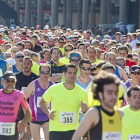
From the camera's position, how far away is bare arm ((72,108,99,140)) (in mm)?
5066

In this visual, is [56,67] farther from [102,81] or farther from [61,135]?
[102,81]

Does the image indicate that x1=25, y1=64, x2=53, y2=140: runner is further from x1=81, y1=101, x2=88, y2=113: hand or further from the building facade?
the building facade

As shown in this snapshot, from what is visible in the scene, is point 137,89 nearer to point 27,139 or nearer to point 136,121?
point 136,121

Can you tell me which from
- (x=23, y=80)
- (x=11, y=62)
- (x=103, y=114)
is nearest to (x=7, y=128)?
(x=23, y=80)

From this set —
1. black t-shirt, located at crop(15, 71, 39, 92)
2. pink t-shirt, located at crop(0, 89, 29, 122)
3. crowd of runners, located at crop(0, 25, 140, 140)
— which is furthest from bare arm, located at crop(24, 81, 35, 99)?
pink t-shirt, located at crop(0, 89, 29, 122)

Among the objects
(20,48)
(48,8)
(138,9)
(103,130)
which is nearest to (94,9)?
(48,8)

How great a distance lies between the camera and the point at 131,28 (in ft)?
111

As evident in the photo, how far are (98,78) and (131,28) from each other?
29.1 m

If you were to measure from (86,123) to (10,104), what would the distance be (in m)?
2.57

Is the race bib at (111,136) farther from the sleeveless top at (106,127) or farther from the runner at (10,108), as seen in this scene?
the runner at (10,108)

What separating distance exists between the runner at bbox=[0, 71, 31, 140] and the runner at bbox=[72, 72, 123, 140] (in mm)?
2323

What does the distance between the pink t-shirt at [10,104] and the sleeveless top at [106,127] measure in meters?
2.37

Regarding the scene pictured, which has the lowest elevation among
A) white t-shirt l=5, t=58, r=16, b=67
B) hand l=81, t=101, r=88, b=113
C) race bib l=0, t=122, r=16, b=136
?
race bib l=0, t=122, r=16, b=136

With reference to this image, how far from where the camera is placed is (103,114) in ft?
17.1
